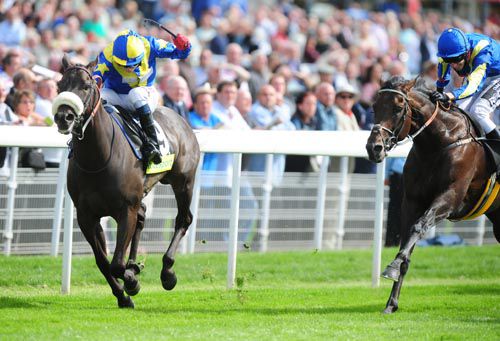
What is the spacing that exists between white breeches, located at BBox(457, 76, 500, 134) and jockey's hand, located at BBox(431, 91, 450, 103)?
54cm

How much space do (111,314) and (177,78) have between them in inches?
190

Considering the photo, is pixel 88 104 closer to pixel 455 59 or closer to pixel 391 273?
pixel 391 273

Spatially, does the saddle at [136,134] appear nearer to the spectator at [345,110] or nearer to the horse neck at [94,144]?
the horse neck at [94,144]

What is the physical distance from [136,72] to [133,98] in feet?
0.72

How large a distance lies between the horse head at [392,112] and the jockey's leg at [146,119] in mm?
→ 1715

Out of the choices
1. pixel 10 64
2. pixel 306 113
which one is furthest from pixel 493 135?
pixel 10 64

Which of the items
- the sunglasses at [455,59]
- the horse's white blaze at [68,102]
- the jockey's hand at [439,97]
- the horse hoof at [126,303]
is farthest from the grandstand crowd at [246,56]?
the horse's white blaze at [68,102]

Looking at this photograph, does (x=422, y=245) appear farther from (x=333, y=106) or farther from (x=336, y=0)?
(x=336, y=0)

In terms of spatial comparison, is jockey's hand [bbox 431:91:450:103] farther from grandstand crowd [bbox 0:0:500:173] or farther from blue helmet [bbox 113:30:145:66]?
blue helmet [bbox 113:30:145:66]

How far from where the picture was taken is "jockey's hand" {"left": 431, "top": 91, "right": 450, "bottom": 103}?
338 inches

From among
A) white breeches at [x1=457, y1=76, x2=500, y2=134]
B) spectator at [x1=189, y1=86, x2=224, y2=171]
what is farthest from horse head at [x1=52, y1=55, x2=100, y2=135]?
spectator at [x1=189, y1=86, x2=224, y2=171]

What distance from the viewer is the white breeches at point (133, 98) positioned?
8.42 meters

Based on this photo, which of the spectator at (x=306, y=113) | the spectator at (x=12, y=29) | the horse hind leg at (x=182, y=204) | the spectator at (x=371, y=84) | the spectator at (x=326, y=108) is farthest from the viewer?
the spectator at (x=371, y=84)

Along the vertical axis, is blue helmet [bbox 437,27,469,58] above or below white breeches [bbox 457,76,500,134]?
above
